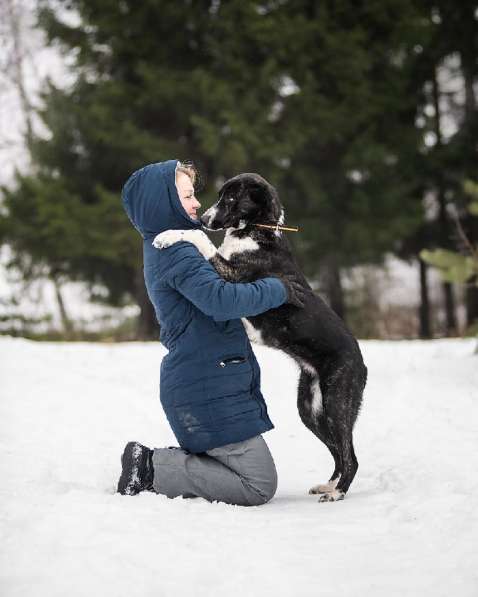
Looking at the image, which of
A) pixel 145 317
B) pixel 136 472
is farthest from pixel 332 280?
pixel 136 472

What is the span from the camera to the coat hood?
3.08 meters

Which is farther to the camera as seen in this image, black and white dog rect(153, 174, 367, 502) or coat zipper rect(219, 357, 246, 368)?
black and white dog rect(153, 174, 367, 502)

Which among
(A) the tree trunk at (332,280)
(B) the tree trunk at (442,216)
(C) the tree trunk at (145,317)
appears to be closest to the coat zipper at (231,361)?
(C) the tree trunk at (145,317)

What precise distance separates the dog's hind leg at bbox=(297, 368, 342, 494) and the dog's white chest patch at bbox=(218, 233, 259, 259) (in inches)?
28.7

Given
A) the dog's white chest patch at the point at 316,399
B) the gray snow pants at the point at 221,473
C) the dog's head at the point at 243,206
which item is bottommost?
the gray snow pants at the point at 221,473

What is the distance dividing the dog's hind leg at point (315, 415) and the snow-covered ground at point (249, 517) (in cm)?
13

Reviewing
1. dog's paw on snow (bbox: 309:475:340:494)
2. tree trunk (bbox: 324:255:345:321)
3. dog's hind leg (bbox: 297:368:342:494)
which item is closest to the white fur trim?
dog's hind leg (bbox: 297:368:342:494)

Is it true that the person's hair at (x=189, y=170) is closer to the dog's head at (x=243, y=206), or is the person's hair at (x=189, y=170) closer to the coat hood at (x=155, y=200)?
the coat hood at (x=155, y=200)

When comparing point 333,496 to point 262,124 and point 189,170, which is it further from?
point 262,124

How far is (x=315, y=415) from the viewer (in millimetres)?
3385

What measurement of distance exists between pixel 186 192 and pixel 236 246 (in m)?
0.56

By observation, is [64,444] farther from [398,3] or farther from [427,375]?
[398,3]

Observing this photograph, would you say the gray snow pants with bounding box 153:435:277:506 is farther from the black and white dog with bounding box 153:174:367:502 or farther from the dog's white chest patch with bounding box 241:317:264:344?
the dog's white chest patch with bounding box 241:317:264:344

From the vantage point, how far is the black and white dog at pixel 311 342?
10.7 ft
